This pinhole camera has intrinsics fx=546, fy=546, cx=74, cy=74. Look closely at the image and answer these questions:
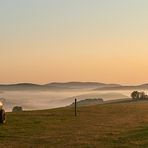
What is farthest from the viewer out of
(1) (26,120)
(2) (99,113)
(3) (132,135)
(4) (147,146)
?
(2) (99,113)

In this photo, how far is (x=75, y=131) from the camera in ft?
138

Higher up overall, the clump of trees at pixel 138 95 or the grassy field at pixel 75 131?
the clump of trees at pixel 138 95

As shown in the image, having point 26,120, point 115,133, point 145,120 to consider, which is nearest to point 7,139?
point 115,133

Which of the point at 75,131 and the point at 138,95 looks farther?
the point at 138,95

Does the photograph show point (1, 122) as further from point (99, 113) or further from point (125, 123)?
point (99, 113)

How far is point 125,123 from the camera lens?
5056 cm

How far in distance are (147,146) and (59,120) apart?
1759cm

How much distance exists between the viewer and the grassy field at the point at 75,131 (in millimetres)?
35000

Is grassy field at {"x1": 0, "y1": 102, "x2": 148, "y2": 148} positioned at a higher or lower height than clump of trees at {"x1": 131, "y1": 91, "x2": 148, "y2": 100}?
lower

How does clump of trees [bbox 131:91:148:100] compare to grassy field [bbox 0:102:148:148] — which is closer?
grassy field [bbox 0:102:148:148]

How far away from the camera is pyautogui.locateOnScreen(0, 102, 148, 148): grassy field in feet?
115

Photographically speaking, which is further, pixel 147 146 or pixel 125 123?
pixel 125 123

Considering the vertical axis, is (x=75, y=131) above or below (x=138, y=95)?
below

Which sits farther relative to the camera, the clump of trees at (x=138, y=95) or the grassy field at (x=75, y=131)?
the clump of trees at (x=138, y=95)
